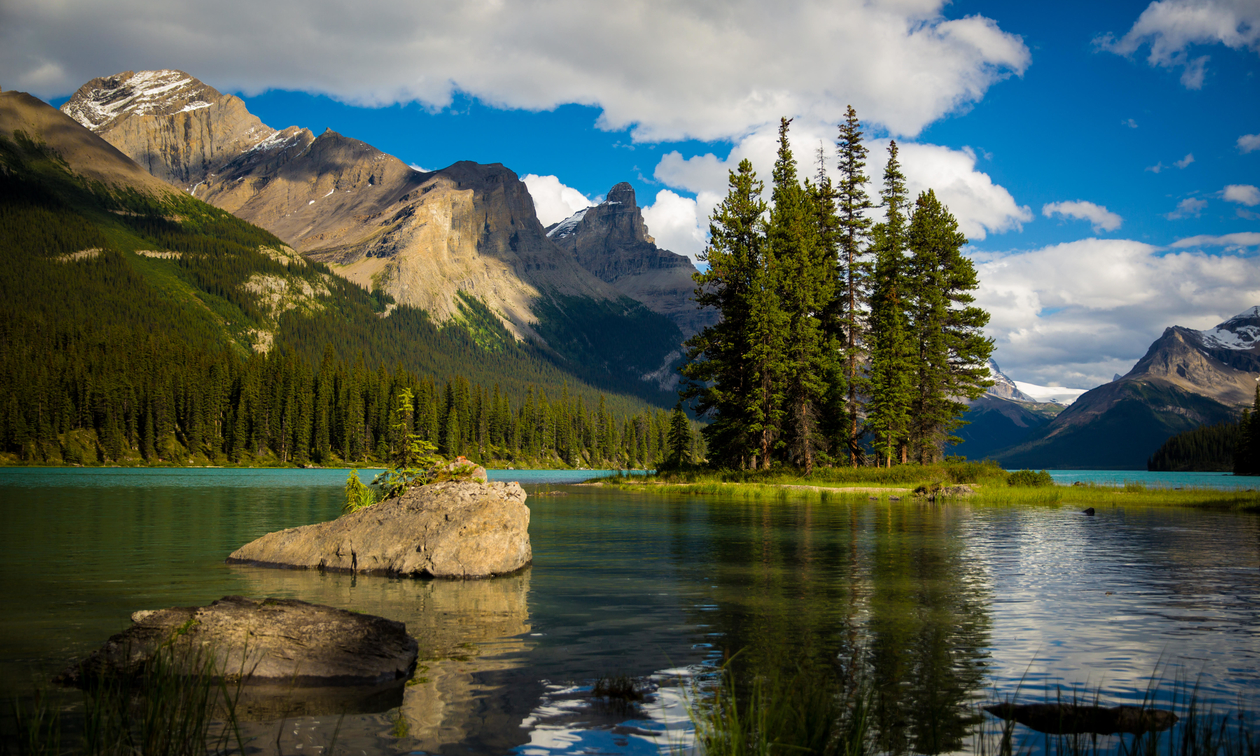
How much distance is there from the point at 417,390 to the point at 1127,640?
529 feet

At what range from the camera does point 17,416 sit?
395 ft

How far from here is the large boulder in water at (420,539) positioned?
17922mm

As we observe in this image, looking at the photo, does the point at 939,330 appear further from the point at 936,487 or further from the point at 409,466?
the point at 409,466

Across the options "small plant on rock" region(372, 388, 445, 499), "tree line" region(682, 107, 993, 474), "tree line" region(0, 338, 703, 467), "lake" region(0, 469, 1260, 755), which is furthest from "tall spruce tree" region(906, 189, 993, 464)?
"tree line" region(0, 338, 703, 467)

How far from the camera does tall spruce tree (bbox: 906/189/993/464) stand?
202 feet

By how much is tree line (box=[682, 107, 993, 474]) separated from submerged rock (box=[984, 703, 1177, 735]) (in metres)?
46.7

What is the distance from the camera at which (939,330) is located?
204 feet

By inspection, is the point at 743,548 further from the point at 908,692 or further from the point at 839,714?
the point at 839,714

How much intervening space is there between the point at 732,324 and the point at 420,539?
44.3 m

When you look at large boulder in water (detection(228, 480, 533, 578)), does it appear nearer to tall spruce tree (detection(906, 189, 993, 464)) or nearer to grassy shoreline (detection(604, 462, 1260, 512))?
grassy shoreline (detection(604, 462, 1260, 512))

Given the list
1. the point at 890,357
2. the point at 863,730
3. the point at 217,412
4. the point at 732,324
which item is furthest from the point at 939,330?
the point at 217,412

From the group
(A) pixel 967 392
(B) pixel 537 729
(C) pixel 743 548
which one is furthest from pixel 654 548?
(A) pixel 967 392

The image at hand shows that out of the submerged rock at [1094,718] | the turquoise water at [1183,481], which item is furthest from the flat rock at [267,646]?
the turquoise water at [1183,481]

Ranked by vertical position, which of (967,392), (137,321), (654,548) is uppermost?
(137,321)
